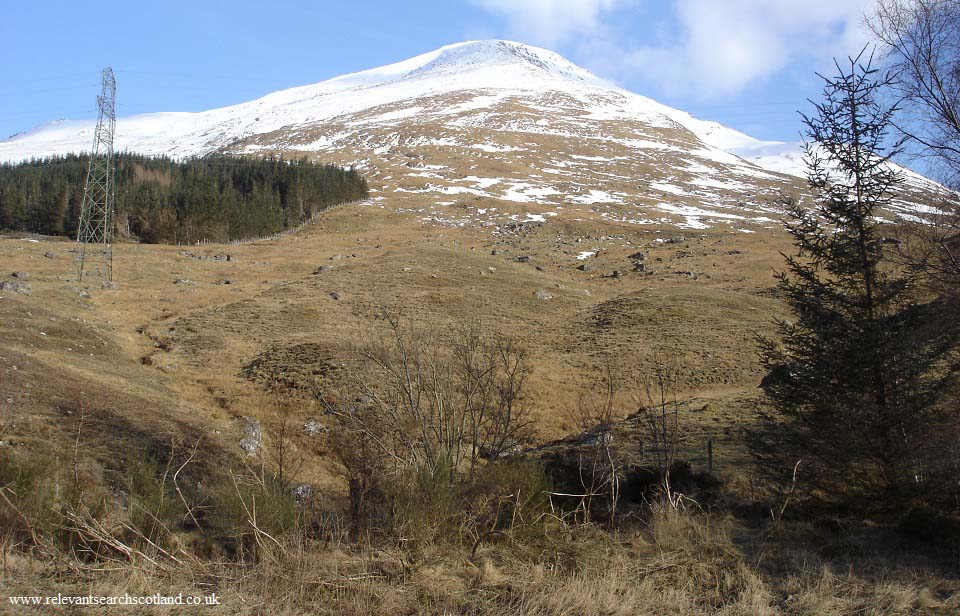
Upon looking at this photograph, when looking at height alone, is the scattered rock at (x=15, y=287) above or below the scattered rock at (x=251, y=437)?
above

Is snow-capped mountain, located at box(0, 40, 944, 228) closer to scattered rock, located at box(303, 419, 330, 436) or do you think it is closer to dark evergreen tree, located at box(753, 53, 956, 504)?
scattered rock, located at box(303, 419, 330, 436)

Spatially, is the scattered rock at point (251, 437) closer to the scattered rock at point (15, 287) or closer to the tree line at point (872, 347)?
the tree line at point (872, 347)

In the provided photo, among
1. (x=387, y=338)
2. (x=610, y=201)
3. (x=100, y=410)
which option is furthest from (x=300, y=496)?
Result: (x=610, y=201)

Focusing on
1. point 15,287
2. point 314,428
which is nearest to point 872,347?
point 314,428

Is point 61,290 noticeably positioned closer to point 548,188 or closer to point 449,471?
point 449,471

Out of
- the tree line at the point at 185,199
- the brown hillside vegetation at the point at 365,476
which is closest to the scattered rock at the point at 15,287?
the brown hillside vegetation at the point at 365,476

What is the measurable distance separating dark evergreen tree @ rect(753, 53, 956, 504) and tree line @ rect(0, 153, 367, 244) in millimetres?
76659

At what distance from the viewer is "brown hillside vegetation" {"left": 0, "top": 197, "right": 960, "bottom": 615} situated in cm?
527

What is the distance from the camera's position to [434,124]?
175 meters

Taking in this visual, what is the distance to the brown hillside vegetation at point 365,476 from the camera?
17.3 ft

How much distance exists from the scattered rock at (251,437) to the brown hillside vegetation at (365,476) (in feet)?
0.67

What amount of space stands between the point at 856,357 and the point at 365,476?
23.3 feet

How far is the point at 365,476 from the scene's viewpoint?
21.7ft

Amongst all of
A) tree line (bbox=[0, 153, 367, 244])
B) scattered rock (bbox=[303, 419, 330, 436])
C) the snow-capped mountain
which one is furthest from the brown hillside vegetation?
the snow-capped mountain
